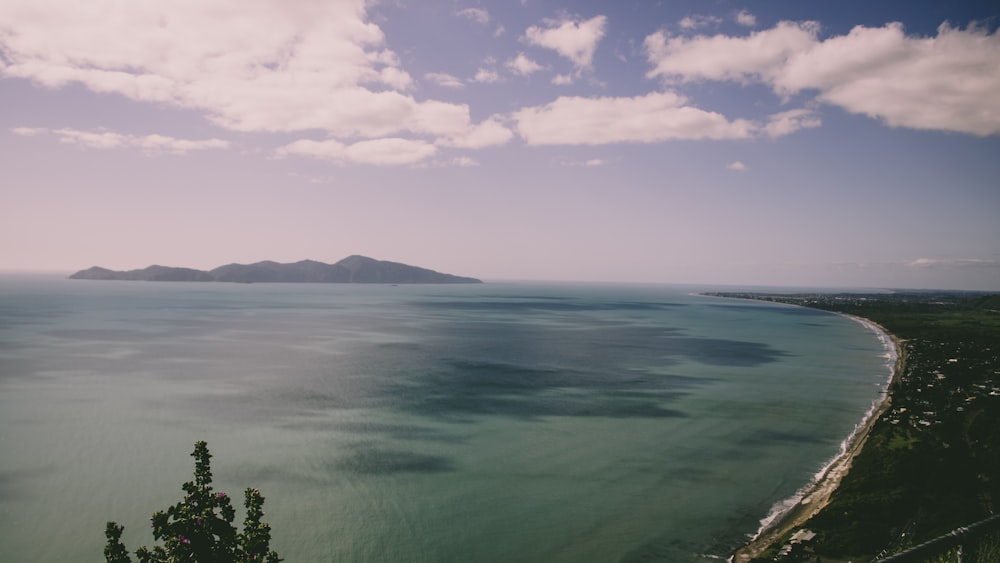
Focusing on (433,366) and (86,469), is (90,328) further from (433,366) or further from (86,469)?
(86,469)

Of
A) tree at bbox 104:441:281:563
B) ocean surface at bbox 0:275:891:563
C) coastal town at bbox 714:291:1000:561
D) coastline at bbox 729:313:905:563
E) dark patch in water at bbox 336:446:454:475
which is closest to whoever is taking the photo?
tree at bbox 104:441:281:563

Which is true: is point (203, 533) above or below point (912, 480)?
above

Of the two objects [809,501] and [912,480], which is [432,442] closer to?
[809,501]

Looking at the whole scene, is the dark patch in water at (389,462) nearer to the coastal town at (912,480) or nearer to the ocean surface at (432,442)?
the ocean surface at (432,442)

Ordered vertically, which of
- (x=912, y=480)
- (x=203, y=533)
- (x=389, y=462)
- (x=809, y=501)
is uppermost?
(x=203, y=533)

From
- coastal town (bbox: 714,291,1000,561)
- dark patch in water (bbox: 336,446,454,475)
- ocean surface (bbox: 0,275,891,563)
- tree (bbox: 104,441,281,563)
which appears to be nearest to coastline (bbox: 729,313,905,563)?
coastal town (bbox: 714,291,1000,561)

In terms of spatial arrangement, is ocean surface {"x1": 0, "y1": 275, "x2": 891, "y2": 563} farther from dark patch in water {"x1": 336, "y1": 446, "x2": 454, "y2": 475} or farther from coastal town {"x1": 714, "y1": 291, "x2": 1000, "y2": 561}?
coastal town {"x1": 714, "y1": 291, "x2": 1000, "y2": 561}

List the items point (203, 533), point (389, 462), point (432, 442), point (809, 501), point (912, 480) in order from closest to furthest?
point (203, 533)
point (809, 501)
point (912, 480)
point (389, 462)
point (432, 442)

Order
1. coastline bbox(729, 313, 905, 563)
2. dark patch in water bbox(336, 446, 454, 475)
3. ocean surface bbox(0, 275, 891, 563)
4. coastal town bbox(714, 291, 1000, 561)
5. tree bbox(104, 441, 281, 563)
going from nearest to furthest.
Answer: tree bbox(104, 441, 281, 563) → coastal town bbox(714, 291, 1000, 561) → coastline bbox(729, 313, 905, 563) → ocean surface bbox(0, 275, 891, 563) → dark patch in water bbox(336, 446, 454, 475)

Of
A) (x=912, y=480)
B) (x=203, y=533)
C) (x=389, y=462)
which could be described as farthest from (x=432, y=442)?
(x=912, y=480)

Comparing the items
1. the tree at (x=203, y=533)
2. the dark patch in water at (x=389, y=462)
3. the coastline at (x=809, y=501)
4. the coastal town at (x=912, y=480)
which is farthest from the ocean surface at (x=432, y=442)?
the tree at (x=203, y=533)
